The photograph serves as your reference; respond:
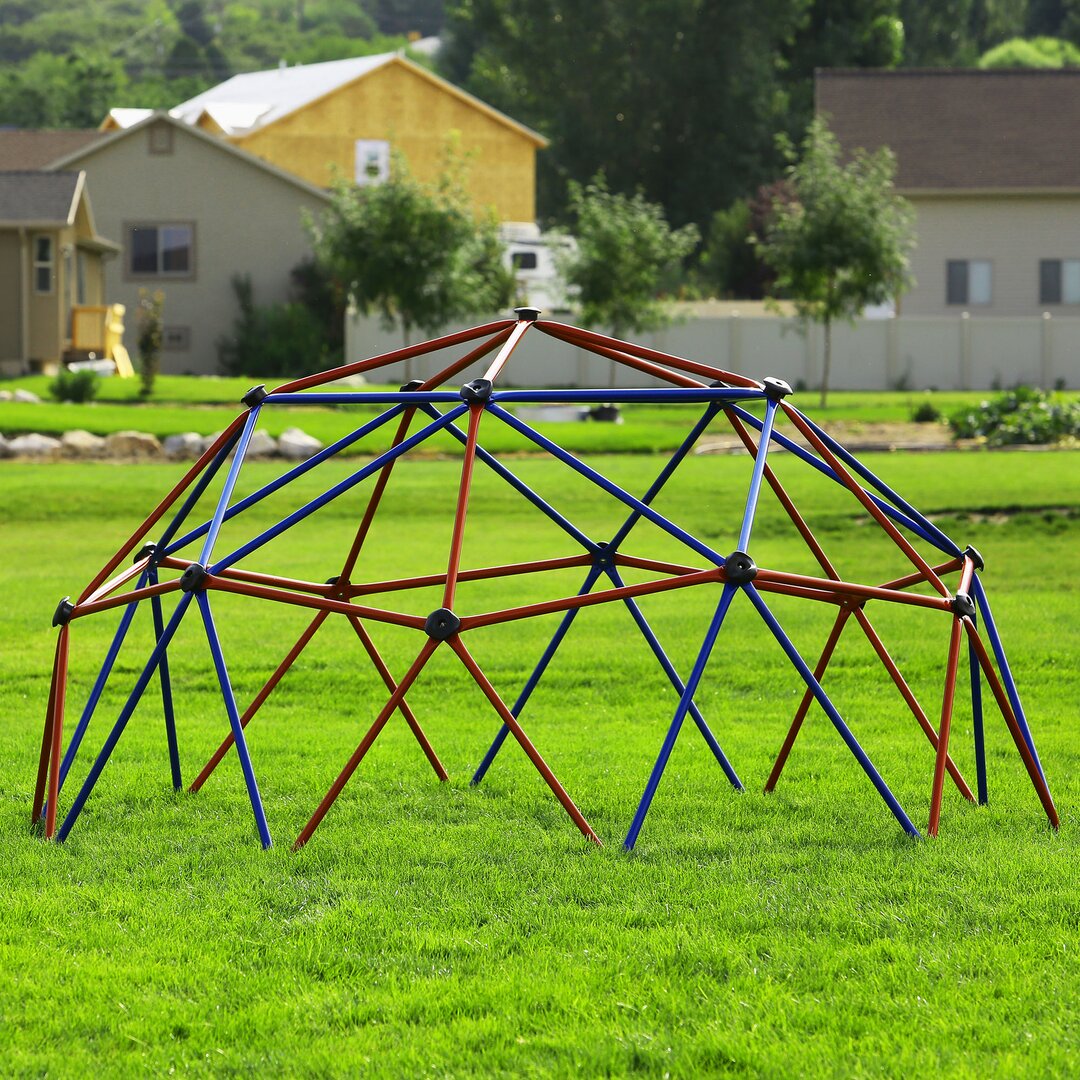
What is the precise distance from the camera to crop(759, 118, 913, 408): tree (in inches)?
1254

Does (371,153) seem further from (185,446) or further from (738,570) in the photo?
(738,570)

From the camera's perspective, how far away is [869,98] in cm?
4466

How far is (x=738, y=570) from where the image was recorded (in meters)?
5.25

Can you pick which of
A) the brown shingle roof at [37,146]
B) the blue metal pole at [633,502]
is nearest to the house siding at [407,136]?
the brown shingle roof at [37,146]

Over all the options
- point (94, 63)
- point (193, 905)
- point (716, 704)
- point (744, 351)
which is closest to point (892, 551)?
point (716, 704)

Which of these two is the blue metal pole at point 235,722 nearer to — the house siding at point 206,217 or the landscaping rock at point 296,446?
the landscaping rock at point 296,446

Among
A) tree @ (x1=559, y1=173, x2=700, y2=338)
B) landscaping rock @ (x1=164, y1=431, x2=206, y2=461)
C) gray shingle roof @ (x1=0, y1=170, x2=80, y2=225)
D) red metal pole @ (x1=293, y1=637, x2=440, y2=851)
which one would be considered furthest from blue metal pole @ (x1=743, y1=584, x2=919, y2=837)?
gray shingle roof @ (x1=0, y1=170, x2=80, y2=225)

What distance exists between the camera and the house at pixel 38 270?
3569cm

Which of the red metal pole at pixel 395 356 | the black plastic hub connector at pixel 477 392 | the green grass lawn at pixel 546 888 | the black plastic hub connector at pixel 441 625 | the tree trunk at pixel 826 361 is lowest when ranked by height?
the green grass lawn at pixel 546 888

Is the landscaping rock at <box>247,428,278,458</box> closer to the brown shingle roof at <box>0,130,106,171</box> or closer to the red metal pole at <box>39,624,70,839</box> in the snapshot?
the red metal pole at <box>39,624,70,839</box>

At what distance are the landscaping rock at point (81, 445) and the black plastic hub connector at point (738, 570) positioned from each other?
18.7 m

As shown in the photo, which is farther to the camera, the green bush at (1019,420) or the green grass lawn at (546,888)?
the green bush at (1019,420)

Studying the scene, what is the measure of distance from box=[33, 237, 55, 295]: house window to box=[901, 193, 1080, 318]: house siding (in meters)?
21.2

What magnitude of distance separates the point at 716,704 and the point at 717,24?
55781 millimetres
